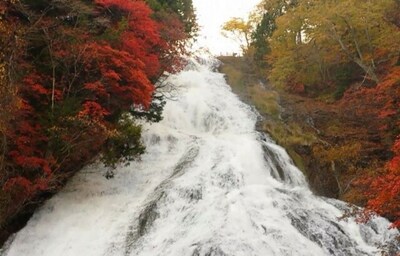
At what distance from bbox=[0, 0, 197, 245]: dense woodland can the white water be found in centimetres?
93

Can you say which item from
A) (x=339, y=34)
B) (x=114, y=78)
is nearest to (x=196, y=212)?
(x=114, y=78)

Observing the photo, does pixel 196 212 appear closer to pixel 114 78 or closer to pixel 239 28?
pixel 114 78

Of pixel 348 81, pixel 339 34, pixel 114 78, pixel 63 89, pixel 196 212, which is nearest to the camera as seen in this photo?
pixel 196 212

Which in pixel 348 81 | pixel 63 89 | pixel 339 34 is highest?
pixel 339 34

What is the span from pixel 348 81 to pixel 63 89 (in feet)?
52.5

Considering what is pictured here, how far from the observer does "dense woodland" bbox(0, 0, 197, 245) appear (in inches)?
445

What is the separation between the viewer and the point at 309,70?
25.4 meters

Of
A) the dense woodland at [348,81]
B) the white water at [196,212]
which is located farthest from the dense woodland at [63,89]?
the dense woodland at [348,81]

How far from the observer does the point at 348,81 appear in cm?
2305

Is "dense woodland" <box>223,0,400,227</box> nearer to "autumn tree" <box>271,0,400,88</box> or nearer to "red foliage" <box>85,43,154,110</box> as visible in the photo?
"autumn tree" <box>271,0,400,88</box>

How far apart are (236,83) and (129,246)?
766 inches

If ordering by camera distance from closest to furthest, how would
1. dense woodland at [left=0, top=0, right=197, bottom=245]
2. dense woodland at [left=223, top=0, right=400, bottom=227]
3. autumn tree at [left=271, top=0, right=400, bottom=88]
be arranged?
dense woodland at [left=0, top=0, right=197, bottom=245]
dense woodland at [left=223, top=0, right=400, bottom=227]
autumn tree at [left=271, top=0, right=400, bottom=88]

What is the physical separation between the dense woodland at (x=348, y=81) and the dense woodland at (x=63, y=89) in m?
8.19

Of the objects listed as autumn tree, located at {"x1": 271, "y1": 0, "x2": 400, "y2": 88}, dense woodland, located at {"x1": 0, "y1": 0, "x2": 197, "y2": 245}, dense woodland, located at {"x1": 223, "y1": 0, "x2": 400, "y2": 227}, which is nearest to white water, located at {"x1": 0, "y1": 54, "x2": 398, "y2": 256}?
dense woodland, located at {"x1": 0, "y1": 0, "x2": 197, "y2": 245}
